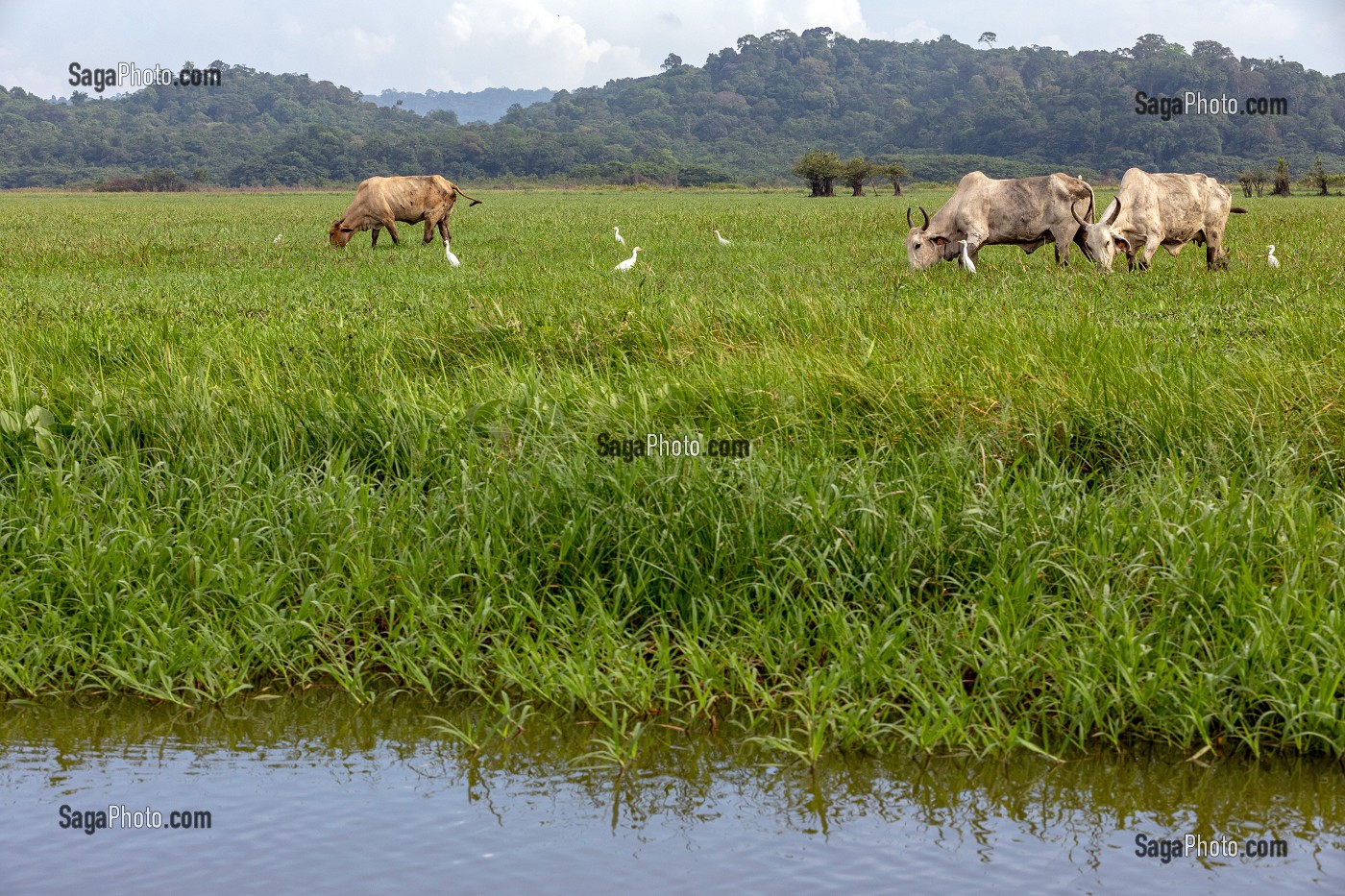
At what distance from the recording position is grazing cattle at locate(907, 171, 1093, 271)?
16906 millimetres

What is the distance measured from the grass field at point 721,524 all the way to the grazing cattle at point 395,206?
14398 mm

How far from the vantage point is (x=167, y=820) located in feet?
13.0

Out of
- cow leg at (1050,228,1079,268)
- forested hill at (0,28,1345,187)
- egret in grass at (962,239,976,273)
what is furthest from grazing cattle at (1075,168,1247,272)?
forested hill at (0,28,1345,187)

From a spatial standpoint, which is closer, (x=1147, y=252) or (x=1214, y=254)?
(x=1147, y=252)

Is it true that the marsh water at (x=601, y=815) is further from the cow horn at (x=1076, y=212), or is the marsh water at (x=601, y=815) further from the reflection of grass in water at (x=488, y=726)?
the cow horn at (x=1076, y=212)

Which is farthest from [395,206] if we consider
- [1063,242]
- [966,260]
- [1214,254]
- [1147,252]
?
[1214,254]

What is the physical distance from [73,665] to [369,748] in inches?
57.8

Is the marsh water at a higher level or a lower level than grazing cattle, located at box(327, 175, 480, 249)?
lower

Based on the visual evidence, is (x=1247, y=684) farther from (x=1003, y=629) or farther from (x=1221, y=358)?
(x=1221, y=358)

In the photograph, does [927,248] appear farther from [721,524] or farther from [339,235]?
[721,524]

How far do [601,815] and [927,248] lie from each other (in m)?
14.2

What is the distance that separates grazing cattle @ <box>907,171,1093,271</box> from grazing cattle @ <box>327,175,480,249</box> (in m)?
10.3

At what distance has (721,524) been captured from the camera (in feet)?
18.0

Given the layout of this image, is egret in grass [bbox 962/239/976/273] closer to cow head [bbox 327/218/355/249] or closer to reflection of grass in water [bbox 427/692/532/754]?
cow head [bbox 327/218/355/249]
